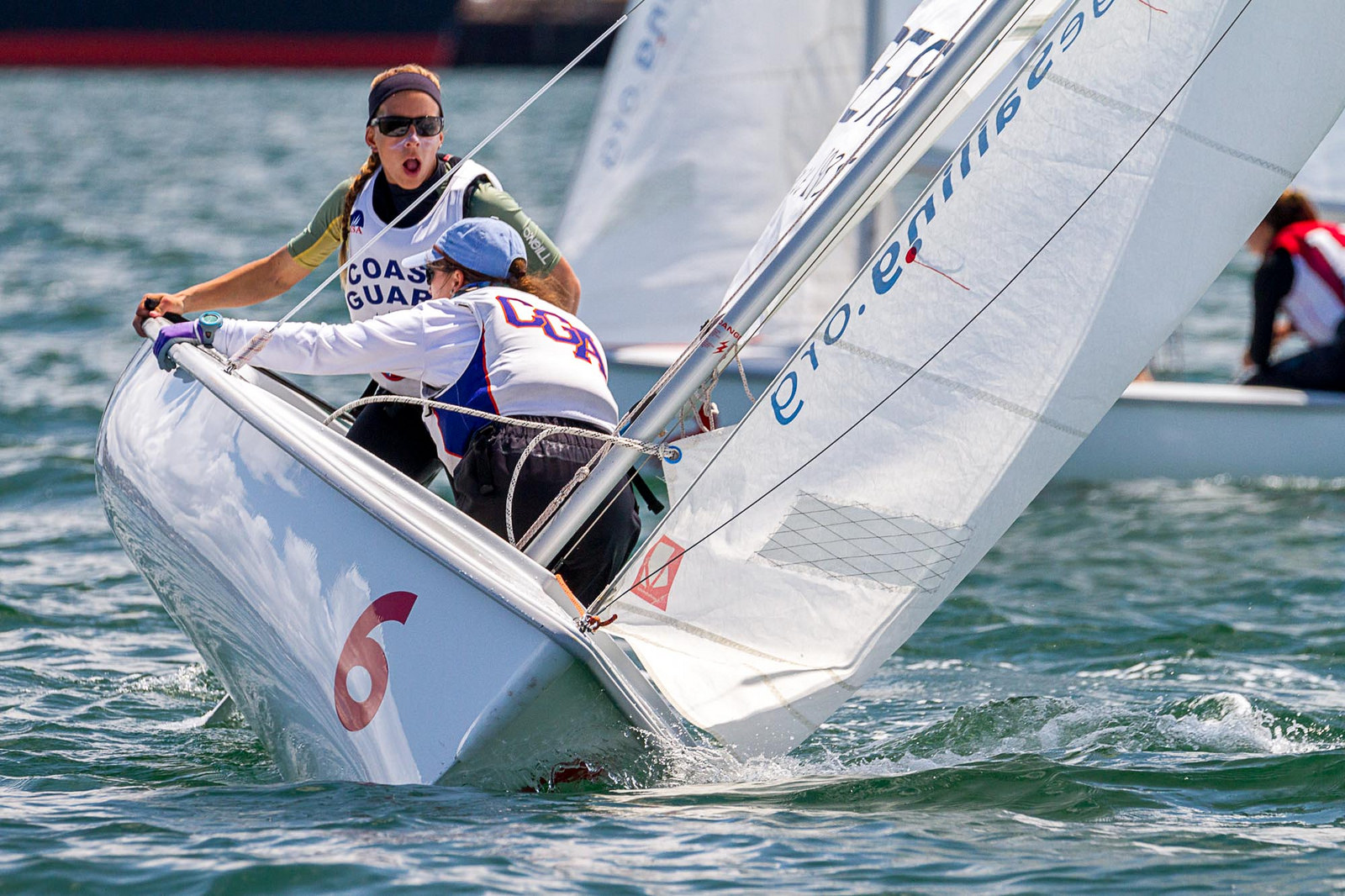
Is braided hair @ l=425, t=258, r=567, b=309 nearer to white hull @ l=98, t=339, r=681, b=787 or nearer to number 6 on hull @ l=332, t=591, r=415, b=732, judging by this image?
white hull @ l=98, t=339, r=681, b=787

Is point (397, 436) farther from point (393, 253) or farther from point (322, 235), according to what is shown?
point (322, 235)

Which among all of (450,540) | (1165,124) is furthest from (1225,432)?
(450,540)

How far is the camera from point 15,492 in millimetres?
6430

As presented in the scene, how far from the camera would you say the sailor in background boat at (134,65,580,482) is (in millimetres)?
3508

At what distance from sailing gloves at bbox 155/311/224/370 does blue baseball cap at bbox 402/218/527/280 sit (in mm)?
419

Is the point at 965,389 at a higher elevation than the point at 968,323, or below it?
below

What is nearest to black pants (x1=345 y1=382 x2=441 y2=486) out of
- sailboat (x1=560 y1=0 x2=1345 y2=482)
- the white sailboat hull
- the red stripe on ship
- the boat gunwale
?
the boat gunwale

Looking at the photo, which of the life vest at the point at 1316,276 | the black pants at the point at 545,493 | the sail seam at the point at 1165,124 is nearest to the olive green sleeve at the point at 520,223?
the black pants at the point at 545,493

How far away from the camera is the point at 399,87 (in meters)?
3.58

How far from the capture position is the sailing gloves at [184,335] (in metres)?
3.23

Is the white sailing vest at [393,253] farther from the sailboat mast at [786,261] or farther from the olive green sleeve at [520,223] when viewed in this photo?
the sailboat mast at [786,261]

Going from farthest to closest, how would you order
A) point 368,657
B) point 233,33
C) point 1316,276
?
point 233,33
point 1316,276
point 368,657

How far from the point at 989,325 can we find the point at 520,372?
81 cm

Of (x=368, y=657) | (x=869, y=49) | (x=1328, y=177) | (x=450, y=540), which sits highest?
(x=869, y=49)
